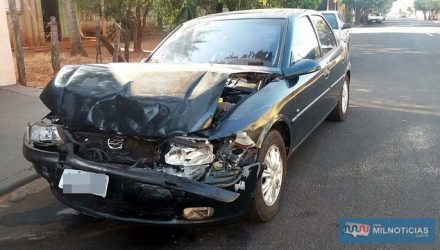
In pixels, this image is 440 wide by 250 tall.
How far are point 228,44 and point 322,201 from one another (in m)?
1.87

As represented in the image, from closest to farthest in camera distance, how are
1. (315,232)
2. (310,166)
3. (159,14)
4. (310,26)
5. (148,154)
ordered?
(148,154) < (315,232) < (310,166) < (310,26) < (159,14)

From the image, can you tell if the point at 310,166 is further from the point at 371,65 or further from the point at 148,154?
the point at 371,65

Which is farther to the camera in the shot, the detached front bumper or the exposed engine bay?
the exposed engine bay

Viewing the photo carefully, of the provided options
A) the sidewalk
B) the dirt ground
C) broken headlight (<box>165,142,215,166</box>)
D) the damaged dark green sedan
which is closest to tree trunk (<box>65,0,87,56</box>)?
the dirt ground

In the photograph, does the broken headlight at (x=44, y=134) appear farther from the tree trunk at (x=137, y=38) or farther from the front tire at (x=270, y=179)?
the tree trunk at (x=137, y=38)

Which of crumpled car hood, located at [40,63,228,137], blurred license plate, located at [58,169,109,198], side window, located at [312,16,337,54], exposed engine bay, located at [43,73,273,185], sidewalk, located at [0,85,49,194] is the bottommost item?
sidewalk, located at [0,85,49,194]

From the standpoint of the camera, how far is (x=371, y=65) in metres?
13.1

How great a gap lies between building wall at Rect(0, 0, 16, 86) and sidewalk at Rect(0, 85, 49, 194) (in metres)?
0.23

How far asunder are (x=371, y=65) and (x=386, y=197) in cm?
984

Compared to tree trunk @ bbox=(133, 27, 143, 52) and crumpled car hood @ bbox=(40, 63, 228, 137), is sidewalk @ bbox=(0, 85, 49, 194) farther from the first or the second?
tree trunk @ bbox=(133, 27, 143, 52)

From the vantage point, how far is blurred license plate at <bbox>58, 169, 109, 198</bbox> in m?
3.13

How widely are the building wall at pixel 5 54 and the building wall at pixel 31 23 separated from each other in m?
8.02

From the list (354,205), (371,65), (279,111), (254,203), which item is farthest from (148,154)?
(371,65)

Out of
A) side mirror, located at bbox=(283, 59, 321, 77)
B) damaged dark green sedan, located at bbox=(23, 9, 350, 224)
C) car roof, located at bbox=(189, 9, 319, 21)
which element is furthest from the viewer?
car roof, located at bbox=(189, 9, 319, 21)
